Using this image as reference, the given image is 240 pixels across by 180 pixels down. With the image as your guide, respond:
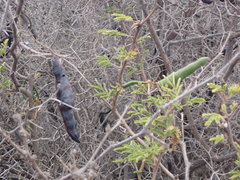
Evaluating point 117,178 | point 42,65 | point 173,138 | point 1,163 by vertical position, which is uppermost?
point 173,138

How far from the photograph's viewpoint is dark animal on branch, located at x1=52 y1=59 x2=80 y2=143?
2160 mm

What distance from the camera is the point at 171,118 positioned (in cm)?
156

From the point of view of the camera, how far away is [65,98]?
215 centimetres

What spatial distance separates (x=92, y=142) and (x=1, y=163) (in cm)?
58

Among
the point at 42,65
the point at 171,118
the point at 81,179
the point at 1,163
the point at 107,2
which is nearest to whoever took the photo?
the point at 81,179

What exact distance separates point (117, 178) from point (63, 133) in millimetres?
485

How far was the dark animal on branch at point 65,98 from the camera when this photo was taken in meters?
2.16

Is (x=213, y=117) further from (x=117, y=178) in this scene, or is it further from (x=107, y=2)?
(x=107, y=2)

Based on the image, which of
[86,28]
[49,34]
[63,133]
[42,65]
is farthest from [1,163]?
[86,28]

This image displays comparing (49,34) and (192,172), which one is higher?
(49,34)

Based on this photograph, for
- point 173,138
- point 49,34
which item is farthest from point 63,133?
point 173,138

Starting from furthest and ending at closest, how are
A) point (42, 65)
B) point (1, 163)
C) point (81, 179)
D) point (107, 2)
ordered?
1. point (107, 2)
2. point (42, 65)
3. point (1, 163)
4. point (81, 179)

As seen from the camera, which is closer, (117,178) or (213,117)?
(213,117)

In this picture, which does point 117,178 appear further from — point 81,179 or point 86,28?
point 81,179
